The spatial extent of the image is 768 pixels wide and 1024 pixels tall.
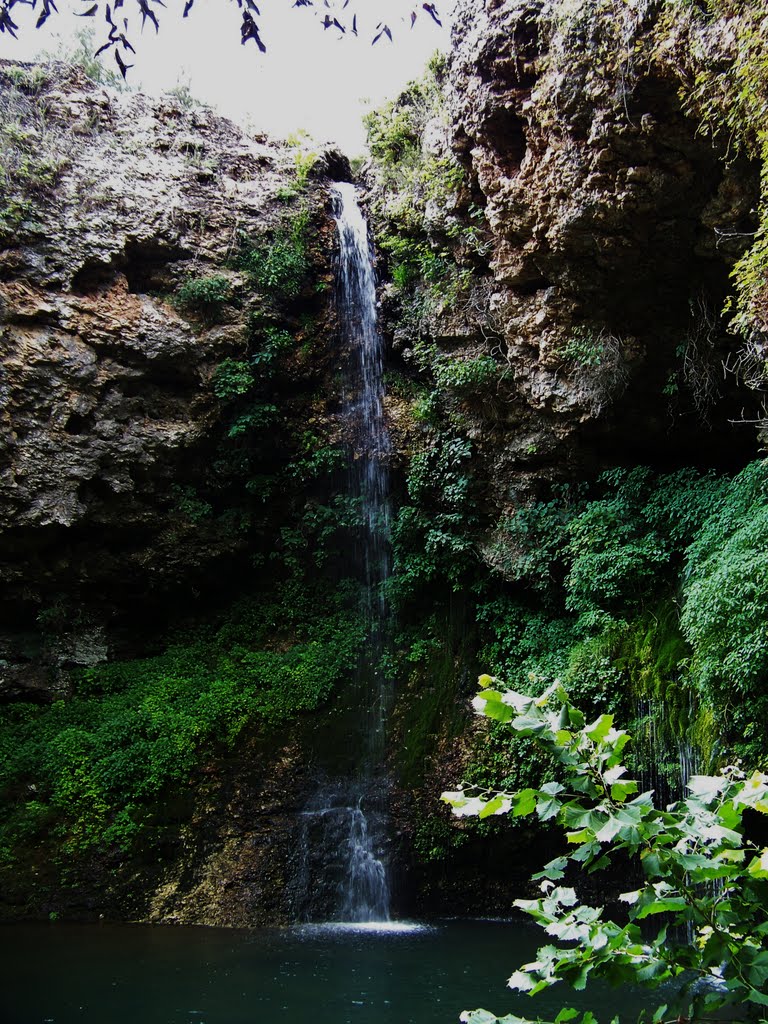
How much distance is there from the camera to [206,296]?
9.98 meters

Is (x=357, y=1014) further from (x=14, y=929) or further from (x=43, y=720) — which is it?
(x=43, y=720)

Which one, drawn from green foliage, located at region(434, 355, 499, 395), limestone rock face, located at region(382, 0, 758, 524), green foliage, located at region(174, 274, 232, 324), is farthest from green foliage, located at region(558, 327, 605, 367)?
green foliage, located at region(174, 274, 232, 324)

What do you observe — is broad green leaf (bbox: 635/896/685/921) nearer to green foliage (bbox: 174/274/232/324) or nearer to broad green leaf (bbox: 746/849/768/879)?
broad green leaf (bbox: 746/849/768/879)

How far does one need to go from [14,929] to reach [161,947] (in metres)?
1.75

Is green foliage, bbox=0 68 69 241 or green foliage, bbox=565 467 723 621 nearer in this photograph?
green foliage, bbox=565 467 723 621

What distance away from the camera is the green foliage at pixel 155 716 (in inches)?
329

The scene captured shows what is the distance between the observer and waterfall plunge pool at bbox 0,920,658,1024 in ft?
16.6

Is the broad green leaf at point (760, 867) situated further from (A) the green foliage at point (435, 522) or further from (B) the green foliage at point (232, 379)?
(B) the green foliage at point (232, 379)

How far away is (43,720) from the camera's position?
9.40 metres

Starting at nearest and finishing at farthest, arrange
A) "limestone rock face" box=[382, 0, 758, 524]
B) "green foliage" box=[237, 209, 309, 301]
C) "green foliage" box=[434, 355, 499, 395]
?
"limestone rock face" box=[382, 0, 758, 524] → "green foliage" box=[434, 355, 499, 395] → "green foliage" box=[237, 209, 309, 301]

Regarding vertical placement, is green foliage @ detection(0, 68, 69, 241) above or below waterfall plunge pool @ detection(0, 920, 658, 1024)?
above

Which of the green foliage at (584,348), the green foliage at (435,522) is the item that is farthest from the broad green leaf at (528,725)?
the green foliage at (435,522)

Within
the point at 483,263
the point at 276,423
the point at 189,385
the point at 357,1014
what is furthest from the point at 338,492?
the point at 357,1014

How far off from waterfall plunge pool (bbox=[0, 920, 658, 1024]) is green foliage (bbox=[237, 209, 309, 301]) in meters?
7.67
